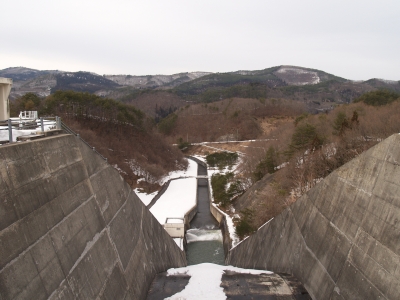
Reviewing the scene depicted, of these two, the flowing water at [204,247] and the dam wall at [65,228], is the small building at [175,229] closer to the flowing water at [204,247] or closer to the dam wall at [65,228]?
the flowing water at [204,247]

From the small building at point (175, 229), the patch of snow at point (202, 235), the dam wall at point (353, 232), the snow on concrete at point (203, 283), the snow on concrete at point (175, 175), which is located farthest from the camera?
the snow on concrete at point (175, 175)

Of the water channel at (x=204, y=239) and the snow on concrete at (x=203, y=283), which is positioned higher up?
the snow on concrete at (x=203, y=283)

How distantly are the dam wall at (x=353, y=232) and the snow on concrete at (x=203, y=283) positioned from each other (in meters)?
3.03

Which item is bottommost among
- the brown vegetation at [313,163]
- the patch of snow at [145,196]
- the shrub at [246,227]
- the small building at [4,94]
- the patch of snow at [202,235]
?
the patch of snow at [202,235]

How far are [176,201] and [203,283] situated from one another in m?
21.6

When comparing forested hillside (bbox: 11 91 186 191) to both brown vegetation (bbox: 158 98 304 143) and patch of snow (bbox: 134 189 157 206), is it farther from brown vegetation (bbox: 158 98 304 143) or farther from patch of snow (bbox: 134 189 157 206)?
brown vegetation (bbox: 158 98 304 143)

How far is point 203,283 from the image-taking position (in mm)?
11641

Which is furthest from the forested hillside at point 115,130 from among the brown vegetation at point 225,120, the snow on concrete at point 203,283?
the brown vegetation at point 225,120

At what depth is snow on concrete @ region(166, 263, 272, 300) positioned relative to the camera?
10.5 meters

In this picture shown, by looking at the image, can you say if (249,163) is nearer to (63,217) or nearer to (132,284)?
(132,284)

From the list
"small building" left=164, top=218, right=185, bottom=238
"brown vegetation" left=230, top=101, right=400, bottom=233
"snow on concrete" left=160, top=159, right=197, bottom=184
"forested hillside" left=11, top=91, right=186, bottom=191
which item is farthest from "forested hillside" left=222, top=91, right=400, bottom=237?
"snow on concrete" left=160, top=159, right=197, bottom=184

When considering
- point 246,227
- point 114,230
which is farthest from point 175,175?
point 114,230

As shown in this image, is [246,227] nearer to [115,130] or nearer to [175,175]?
[175,175]

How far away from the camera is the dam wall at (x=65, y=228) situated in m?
5.20
